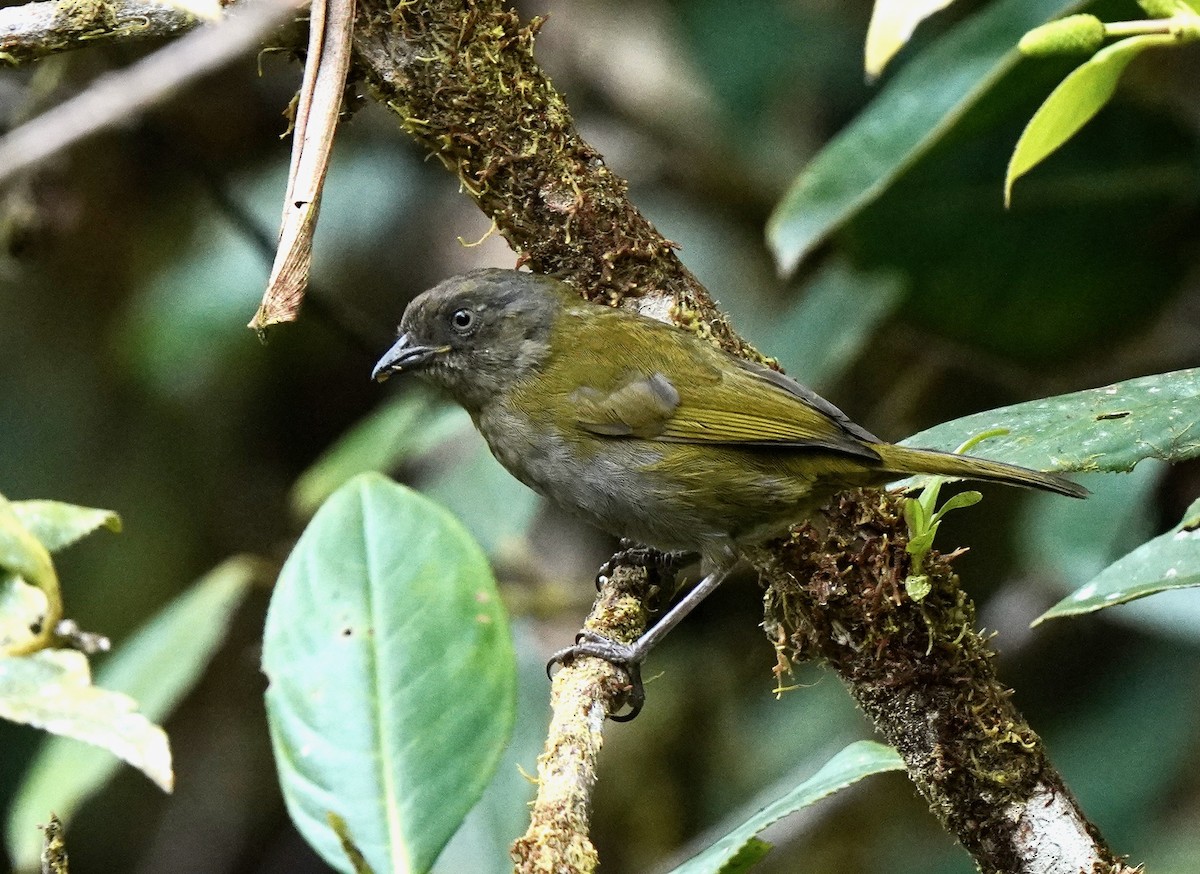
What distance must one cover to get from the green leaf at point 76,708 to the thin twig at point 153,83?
1046 millimetres

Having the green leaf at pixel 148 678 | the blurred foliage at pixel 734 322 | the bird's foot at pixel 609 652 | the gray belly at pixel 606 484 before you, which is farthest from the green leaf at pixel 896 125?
the green leaf at pixel 148 678

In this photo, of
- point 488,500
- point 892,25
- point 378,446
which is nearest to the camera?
point 892,25

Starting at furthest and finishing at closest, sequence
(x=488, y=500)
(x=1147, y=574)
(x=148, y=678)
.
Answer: (x=488, y=500) → (x=148, y=678) → (x=1147, y=574)

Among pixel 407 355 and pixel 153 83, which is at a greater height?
pixel 153 83

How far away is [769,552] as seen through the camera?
261cm

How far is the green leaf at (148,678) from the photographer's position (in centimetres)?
321

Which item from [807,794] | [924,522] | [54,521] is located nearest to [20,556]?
[54,521]

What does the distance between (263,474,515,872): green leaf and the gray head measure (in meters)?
1.22

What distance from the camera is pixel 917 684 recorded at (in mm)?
2285

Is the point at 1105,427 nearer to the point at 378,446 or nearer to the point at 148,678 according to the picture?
the point at 378,446

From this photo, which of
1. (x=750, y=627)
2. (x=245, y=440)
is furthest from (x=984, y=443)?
(x=245, y=440)

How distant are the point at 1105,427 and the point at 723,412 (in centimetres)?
107

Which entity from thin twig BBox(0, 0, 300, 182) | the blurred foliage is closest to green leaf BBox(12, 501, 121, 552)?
thin twig BBox(0, 0, 300, 182)

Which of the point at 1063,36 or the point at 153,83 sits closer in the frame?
the point at 1063,36
